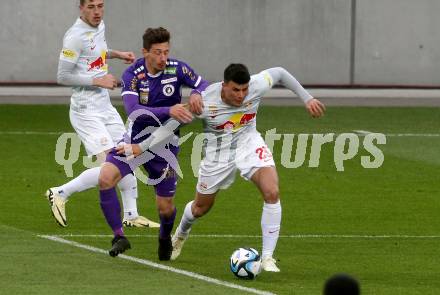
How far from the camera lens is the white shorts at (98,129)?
15836 millimetres

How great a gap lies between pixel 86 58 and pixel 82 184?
1474mm

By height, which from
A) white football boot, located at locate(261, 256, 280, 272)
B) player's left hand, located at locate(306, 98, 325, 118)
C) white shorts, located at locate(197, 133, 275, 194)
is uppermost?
player's left hand, located at locate(306, 98, 325, 118)

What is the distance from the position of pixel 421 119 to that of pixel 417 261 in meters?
14.6

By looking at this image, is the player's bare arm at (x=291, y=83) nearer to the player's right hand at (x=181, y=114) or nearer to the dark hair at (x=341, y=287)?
the player's right hand at (x=181, y=114)

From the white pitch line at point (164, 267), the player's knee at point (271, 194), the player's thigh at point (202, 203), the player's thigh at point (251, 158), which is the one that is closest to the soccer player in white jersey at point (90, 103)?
the white pitch line at point (164, 267)

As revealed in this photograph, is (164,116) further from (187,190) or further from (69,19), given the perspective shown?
(69,19)

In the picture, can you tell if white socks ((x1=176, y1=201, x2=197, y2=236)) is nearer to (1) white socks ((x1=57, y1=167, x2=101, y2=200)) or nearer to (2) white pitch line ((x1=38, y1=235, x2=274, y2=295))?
(2) white pitch line ((x1=38, y1=235, x2=274, y2=295))

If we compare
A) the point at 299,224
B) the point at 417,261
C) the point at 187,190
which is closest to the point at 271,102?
the point at 187,190

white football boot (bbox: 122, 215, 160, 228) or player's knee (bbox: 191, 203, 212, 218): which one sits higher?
player's knee (bbox: 191, 203, 212, 218)

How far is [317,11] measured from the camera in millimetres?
34406

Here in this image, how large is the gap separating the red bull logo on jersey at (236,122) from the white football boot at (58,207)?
3.33 meters

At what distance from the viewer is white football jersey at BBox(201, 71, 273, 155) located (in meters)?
13.0

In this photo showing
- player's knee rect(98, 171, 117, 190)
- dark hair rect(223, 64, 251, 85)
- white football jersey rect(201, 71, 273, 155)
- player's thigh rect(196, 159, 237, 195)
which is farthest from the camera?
player's knee rect(98, 171, 117, 190)

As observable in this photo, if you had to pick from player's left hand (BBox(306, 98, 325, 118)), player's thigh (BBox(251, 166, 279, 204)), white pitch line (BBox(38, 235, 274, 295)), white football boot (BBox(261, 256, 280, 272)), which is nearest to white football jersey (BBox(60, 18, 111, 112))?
white pitch line (BBox(38, 235, 274, 295))
